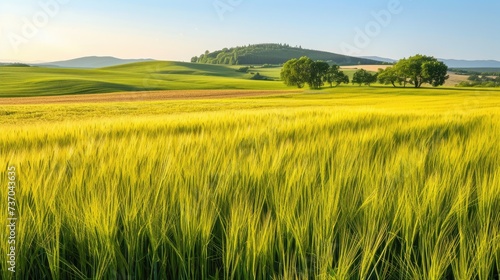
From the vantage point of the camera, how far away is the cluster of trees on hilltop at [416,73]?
63312mm

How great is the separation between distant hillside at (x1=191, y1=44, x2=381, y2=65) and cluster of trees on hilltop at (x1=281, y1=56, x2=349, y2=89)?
84782 mm

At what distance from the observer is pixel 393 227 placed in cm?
120

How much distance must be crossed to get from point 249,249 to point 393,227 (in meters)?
0.49

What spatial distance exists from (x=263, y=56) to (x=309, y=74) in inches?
3979

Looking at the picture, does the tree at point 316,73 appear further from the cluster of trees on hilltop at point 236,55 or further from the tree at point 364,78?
the cluster of trees on hilltop at point 236,55

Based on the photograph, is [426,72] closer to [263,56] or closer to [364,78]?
[364,78]

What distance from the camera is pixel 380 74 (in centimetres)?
6588

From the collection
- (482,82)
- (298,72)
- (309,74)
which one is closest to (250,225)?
(309,74)

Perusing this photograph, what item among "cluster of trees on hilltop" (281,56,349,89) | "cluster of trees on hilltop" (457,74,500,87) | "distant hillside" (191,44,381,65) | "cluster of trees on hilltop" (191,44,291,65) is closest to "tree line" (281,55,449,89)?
"cluster of trees on hilltop" (281,56,349,89)

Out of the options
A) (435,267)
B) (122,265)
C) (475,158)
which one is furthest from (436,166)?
(122,265)

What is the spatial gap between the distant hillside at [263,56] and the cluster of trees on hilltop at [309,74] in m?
84.8

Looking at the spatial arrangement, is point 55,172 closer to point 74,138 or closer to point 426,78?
point 74,138

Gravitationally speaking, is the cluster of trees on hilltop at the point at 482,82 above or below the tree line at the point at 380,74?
below

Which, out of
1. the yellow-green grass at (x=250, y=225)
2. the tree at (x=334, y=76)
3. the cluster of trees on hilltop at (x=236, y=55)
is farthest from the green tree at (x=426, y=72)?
the cluster of trees on hilltop at (x=236, y=55)
